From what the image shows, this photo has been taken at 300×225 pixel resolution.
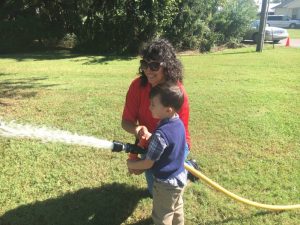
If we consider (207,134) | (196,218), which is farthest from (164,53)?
(207,134)

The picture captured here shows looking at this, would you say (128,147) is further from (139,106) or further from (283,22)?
(283,22)

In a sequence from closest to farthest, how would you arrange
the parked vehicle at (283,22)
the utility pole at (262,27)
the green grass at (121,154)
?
the green grass at (121,154) < the utility pole at (262,27) < the parked vehicle at (283,22)

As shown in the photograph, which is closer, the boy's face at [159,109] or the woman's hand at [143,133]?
the boy's face at [159,109]

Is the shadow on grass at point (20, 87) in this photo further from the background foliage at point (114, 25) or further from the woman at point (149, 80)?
the background foliage at point (114, 25)

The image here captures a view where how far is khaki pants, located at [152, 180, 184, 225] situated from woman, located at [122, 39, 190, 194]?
0.40m

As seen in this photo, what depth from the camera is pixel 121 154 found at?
5730 millimetres

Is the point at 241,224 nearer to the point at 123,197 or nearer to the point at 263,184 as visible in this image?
the point at 263,184

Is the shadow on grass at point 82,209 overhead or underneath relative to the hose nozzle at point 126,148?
underneath

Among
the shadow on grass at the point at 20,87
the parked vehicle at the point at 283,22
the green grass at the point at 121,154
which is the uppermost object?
the parked vehicle at the point at 283,22

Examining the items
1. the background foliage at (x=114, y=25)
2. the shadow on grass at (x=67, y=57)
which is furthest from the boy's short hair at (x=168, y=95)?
the background foliage at (x=114, y=25)

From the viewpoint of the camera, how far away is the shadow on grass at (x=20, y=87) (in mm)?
8346

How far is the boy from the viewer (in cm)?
308

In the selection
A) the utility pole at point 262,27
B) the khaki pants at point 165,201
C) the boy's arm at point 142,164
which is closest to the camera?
the boy's arm at point 142,164

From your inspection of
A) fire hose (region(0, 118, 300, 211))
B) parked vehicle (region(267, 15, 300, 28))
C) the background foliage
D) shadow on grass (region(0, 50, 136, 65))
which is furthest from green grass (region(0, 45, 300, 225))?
parked vehicle (region(267, 15, 300, 28))
